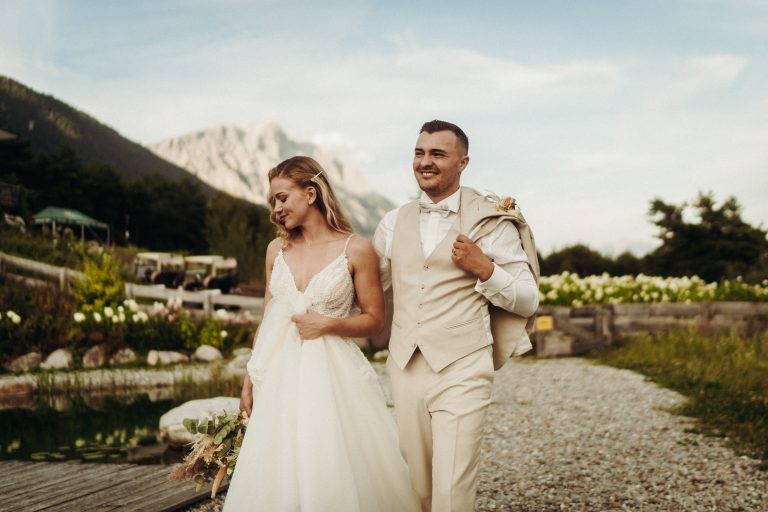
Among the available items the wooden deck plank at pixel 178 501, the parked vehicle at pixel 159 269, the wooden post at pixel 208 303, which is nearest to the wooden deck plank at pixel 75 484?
the wooden deck plank at pixel 178 501

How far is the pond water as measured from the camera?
6430 mm

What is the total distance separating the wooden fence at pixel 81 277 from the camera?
13.3 m

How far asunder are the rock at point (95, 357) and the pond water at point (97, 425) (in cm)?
146

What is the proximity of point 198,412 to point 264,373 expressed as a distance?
11.1 ft

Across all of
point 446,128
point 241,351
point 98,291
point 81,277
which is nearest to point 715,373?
point 241,351

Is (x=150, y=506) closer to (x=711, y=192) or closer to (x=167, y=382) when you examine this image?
(x=167, y=382)

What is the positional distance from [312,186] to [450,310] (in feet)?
2.76

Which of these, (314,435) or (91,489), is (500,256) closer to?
(314,435)

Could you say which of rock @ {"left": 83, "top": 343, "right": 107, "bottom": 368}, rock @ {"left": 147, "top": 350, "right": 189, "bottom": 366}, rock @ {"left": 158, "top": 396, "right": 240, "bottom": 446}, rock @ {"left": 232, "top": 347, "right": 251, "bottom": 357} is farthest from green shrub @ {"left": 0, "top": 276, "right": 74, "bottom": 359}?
rock @ {"left": 158, "top": 396, "right": 240, "bottom": 446}

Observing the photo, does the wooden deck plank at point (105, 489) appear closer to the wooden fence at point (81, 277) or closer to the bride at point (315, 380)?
the bride at point (315, 380)

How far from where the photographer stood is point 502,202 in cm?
325

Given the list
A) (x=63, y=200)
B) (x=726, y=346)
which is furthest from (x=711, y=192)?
(x=63, y=200)

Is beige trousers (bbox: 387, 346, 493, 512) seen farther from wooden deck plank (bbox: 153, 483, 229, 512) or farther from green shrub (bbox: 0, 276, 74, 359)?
green shrub (bbox: 0, 276, 74, 359)

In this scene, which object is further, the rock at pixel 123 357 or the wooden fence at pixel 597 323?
the wooden fence at pixel 597 323
